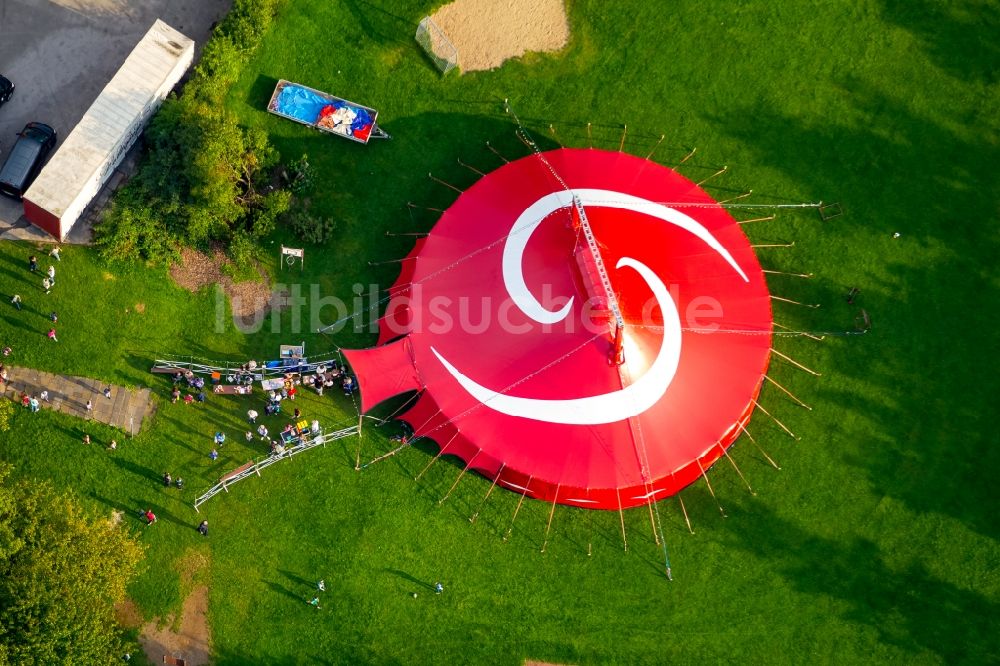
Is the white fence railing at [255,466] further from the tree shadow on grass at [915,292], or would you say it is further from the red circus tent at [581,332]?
the tree shadow on grass at [915,292]

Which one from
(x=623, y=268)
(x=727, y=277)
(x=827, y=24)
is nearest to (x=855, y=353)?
(x=727, y=277)

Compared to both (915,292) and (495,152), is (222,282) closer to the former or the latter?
(495,152)

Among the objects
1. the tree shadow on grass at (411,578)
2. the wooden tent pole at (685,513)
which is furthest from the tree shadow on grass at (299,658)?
the wooden tent pole at (685,513)

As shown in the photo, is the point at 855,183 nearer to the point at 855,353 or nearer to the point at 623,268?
the point at 855,353

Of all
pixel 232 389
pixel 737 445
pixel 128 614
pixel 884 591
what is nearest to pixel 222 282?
pixel 232 389

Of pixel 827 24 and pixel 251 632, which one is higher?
pixel 827 24

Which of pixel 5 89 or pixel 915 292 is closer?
pixel 915 292
